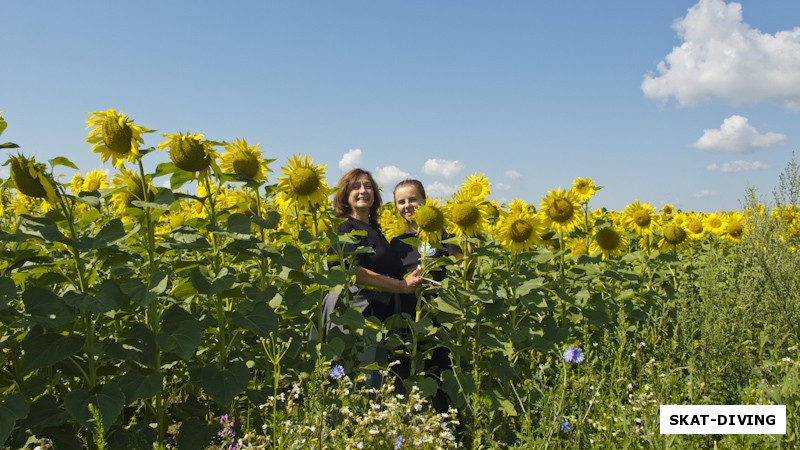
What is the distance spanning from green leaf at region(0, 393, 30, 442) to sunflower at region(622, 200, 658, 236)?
530cm

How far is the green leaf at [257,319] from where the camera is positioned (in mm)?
2844

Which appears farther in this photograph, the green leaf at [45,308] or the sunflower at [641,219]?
the sunflower at [641,219]

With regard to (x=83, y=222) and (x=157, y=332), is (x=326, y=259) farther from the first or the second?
(x=83, y=222)

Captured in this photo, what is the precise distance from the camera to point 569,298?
4.28 metres

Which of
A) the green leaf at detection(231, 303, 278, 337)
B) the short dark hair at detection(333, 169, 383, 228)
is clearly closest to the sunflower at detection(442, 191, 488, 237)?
the short dark hair at detection(333, 169, 383, 228)

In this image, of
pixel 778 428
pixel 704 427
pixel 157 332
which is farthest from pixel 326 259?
pixel 778 428

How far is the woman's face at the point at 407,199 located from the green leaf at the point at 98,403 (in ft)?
8.22

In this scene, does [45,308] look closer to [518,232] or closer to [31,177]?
[31,177]

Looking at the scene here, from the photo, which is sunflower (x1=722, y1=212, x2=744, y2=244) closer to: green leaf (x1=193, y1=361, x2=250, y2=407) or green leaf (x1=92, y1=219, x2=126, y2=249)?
green leaf (x1=193, y1=361, x2=250, y2=407)

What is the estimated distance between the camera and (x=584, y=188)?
5.32m

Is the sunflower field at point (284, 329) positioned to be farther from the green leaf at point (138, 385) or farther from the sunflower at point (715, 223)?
the sunflower at point (715, 223)

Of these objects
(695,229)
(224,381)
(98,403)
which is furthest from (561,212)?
(695,229)

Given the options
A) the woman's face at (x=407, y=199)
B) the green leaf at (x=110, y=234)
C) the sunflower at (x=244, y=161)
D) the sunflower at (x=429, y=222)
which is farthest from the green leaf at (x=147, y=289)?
the woman's face at (x=407, y=199)

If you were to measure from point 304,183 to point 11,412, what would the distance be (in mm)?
1767
